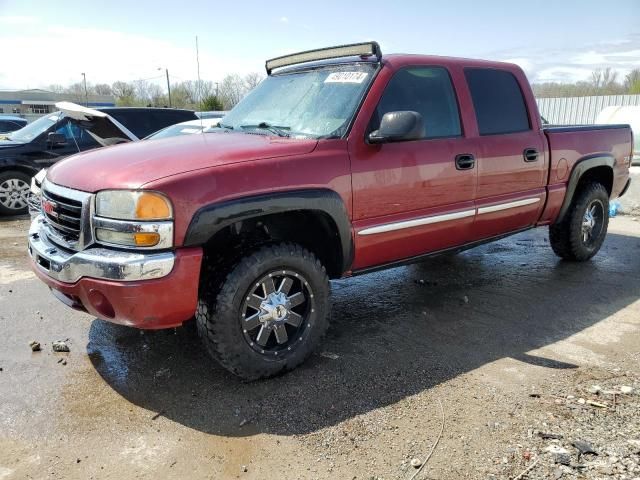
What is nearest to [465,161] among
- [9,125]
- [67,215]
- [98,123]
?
[67,215]

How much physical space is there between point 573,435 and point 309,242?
73.5 inches

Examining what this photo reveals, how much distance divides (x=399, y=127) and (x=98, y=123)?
10.7 ft

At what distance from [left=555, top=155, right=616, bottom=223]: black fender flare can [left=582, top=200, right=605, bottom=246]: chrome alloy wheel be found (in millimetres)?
422

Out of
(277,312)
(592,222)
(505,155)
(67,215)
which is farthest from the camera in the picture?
(592,222)

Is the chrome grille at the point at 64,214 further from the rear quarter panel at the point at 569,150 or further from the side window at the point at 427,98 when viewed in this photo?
the rear quarter panel at the point at 569,150

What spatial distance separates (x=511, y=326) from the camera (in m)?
4.03

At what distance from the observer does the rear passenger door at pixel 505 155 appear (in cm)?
420

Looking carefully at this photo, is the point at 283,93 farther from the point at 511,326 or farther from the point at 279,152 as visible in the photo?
the point at 511,326

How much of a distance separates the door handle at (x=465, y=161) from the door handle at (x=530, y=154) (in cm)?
74

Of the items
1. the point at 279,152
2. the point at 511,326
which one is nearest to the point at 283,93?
the point at 279,152

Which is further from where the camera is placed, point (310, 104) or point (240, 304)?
point (310, 104)

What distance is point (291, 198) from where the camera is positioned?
3018 millimetres

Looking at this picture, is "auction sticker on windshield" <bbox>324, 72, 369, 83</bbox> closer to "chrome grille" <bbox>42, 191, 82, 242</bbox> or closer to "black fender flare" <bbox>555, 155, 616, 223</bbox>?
"chrome grille" <bbox>42, 191, 82, 242</bbox>

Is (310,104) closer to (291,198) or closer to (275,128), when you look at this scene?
(275,128)
